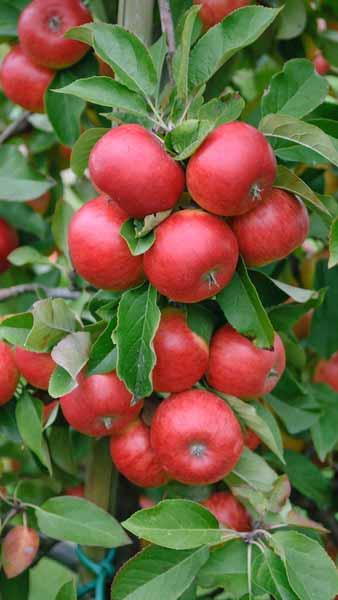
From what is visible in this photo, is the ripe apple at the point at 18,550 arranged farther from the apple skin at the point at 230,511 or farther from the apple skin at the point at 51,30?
the apple skin at the point at 51,30

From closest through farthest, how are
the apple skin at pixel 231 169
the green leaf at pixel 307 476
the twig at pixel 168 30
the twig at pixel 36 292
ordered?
the apple skin at pixel 231 169, the twig at pixel 168 30, the twig at pixel 36 292, the green leaf at pixel 307 476

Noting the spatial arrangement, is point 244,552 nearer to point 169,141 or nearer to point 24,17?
point 169,141

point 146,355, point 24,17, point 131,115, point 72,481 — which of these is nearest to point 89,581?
point 72,481

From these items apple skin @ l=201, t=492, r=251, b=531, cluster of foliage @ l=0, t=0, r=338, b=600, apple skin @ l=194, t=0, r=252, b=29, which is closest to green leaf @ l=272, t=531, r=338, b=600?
cluster of foliage @ l=0, t=0, r=338, b=600

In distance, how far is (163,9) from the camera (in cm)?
73

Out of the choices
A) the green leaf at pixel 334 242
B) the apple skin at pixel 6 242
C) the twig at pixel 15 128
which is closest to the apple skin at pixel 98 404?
the green leaf at pixel 334 242

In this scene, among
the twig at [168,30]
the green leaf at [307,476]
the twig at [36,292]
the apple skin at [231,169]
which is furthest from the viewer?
the green leaf at [307,476]

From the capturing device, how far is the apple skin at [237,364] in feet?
2.33

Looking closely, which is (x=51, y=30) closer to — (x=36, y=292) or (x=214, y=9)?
(x=214, y=9)

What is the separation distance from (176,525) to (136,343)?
160mm

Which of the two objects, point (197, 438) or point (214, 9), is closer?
point (197, 438)

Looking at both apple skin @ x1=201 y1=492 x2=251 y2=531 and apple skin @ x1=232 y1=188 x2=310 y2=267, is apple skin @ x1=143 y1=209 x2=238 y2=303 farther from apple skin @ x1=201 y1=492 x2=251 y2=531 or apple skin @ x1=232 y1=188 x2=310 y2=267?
apple skin @ x1=201 y1=492 x2=251 y2=531

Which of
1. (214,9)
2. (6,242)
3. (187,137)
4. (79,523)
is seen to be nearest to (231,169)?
(187,137)

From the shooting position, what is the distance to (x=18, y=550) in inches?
31.5
